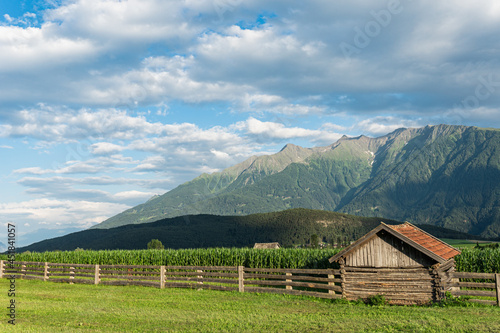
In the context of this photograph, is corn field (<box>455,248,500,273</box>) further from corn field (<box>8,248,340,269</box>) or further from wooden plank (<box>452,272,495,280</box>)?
wooden plank (<box>452,272,495,280</box>)

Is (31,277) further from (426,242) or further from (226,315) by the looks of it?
(426,242)

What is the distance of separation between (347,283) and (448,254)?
203 inches

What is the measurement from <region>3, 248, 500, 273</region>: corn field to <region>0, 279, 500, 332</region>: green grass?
1174cm

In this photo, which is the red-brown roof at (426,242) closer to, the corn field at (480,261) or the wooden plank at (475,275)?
the wooden plank at (475,275)

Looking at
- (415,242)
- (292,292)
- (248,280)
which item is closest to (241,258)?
(248,280)

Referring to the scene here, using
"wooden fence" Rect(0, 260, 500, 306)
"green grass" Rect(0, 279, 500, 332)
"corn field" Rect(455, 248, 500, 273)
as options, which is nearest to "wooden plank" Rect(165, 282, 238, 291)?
"wooden fence" Rect(0, 260, 500, 306)

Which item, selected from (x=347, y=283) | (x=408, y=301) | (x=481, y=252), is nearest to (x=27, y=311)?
(x=347, y=283)

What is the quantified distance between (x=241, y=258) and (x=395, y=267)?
775 inches

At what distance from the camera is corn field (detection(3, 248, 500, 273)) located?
2897 cm

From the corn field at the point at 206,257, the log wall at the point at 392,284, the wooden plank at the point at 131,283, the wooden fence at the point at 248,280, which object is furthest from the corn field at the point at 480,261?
the wooden plank at the point at 131,283

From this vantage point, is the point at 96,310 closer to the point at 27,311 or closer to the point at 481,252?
the point at 27,311

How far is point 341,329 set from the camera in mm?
12172

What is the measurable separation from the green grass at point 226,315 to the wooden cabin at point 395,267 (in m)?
1.30

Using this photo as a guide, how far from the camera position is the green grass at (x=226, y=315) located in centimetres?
1237
